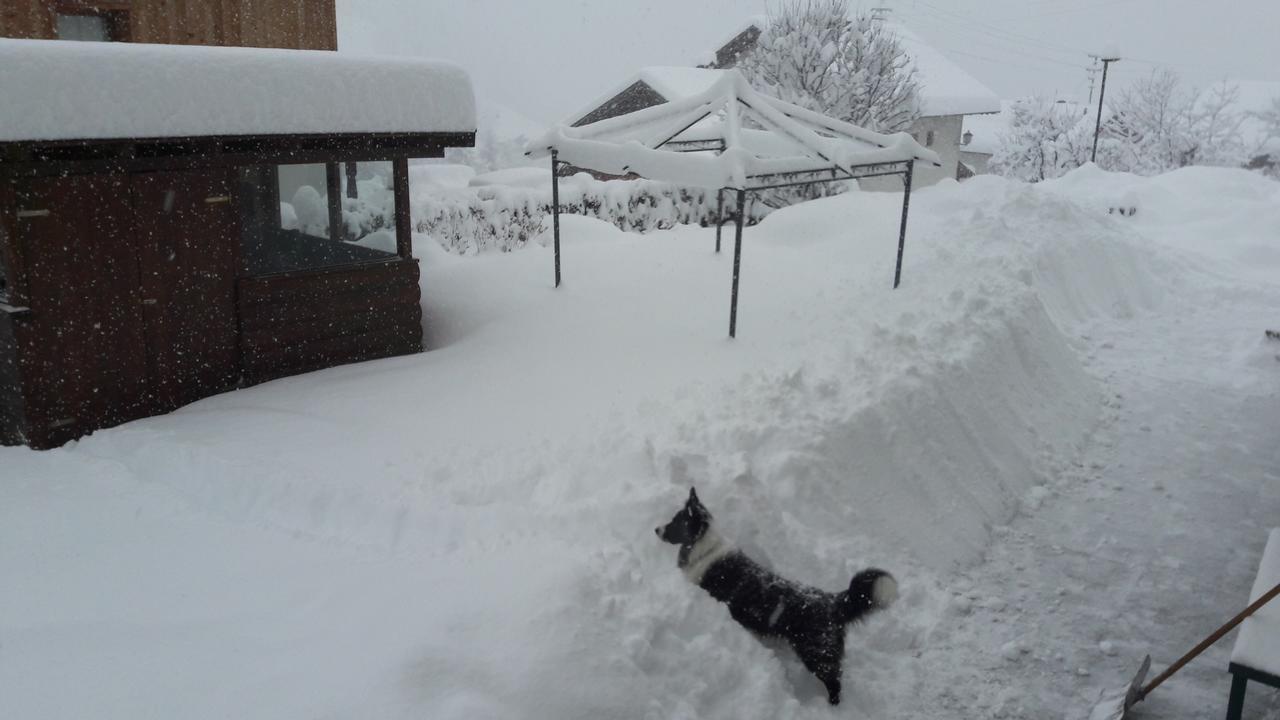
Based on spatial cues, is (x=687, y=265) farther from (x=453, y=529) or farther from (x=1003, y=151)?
(x=1003, y=151)

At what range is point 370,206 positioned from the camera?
786 cm

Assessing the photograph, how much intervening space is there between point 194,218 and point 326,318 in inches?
52.9

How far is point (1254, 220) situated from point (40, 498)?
67.8ft

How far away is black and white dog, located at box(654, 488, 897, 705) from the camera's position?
4262 mm

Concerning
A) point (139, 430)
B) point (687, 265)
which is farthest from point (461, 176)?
point (139, 430)

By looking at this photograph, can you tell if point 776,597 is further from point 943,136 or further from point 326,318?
point 943,136

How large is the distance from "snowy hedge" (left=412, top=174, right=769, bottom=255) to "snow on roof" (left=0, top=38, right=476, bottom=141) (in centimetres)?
793

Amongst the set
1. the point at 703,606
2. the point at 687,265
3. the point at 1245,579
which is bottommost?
the point at 1245,579

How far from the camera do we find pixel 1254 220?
17547 millimetres

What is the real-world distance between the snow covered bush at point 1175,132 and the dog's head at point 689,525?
4211 centimetres

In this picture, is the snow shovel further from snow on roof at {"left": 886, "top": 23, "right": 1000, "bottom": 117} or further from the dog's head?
snow on roof at {"left": 886, "top": 23, "right": 1000, "bottom": 117}

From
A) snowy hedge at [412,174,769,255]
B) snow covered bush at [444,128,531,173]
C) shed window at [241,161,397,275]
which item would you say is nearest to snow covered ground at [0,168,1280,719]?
shed window at [241,161,397,275]

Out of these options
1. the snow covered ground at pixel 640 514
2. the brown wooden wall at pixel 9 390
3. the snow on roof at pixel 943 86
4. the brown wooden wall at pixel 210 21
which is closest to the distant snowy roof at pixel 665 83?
the snow on roof at pixel 943 86

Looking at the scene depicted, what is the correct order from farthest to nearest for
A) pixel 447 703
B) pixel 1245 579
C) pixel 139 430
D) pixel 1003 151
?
1. pixel 1003 151
2. pixel 139 430
3. pixel 1245 579
4. pixel 447 703
